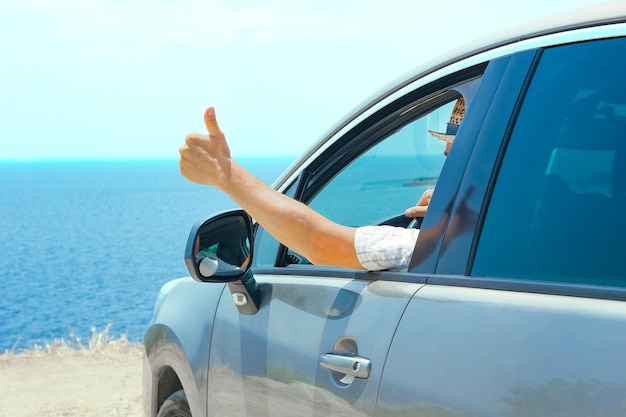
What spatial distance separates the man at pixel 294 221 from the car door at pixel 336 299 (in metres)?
0.06

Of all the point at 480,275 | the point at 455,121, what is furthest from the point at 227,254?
the point at 480,275

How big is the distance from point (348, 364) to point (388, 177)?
110 cm

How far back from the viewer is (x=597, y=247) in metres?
1.73

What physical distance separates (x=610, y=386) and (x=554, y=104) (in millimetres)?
702

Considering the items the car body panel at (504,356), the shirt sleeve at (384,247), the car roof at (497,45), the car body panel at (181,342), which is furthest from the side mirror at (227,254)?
the car body panel at (504,356)

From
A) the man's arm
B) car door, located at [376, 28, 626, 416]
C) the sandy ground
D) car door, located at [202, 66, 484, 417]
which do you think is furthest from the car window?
the sandy ground

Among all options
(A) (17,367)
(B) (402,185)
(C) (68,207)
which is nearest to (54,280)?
(A) (17,367)

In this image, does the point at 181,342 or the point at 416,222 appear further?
the point at 181,342

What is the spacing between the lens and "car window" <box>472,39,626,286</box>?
177cm

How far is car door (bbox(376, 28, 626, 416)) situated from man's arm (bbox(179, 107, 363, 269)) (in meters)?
0.33

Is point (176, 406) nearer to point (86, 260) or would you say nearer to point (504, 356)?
point (504, 356)

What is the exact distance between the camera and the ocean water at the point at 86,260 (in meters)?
38.3

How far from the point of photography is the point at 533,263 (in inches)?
72.4

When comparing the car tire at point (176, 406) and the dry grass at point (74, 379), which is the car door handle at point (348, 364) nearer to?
the car tire at point (176, 406)
